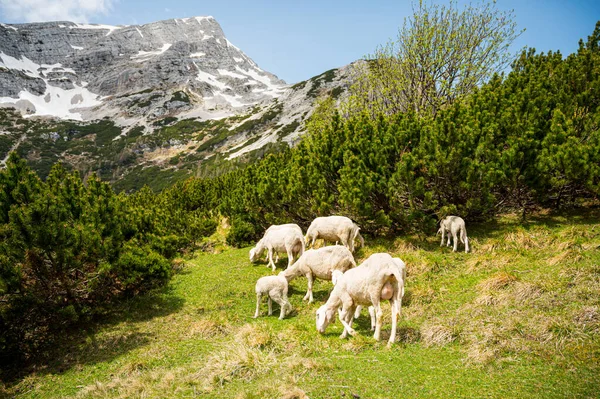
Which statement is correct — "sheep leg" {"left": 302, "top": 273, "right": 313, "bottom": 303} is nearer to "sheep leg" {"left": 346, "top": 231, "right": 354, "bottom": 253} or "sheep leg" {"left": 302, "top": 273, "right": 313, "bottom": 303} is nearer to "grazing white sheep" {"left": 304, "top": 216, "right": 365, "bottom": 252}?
"grazing white sheep" {"left": 304, "top": 216, "right": 365, "bottom": 252}

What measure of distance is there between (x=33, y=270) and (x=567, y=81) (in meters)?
23.0

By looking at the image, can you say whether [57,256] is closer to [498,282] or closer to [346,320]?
[346,320]

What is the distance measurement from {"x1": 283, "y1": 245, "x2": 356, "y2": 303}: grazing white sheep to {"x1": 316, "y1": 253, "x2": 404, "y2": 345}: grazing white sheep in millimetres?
Answer: 2195

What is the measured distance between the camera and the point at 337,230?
47.1 feet

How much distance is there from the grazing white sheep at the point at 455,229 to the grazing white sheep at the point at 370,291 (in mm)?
6793

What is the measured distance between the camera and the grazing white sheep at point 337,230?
46.8ft

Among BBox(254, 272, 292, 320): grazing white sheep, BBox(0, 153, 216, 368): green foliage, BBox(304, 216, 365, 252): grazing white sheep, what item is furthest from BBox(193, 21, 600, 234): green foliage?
BBox(0, 153, 216, 368): green foliage

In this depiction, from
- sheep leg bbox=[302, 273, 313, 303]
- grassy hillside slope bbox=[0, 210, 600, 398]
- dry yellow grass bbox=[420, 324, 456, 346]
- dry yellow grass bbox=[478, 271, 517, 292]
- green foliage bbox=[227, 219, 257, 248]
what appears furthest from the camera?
green foliage bbox=[227, 219, 257, 248]

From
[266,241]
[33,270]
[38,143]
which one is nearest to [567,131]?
[266,241]

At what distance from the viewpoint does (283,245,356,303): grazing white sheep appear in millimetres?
10844

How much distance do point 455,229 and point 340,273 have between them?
21.2 ft

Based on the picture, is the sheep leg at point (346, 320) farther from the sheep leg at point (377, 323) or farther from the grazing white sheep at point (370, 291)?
the sheep leg at point (377, 323)

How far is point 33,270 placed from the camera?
10469mm

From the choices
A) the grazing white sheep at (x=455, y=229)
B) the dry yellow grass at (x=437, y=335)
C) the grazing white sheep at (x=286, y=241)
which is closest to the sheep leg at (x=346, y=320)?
the dry yellow grass at (x=437, y=335)
